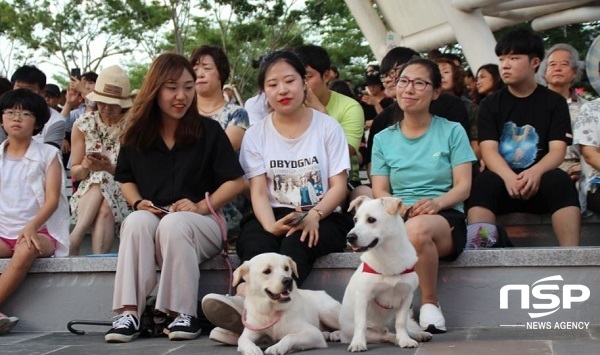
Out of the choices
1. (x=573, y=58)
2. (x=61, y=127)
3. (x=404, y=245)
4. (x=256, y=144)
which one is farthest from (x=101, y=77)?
(x=573, y=58)

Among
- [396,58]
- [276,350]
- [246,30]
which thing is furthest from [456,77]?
[246,30]

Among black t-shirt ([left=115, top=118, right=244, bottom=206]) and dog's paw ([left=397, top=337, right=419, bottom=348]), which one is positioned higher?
black t-shirt ([left=115, top=118, right=244, bottom=206])

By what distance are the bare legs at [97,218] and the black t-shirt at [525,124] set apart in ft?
9.51

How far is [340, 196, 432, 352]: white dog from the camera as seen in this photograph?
566cm

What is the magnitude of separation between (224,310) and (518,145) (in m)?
2.69

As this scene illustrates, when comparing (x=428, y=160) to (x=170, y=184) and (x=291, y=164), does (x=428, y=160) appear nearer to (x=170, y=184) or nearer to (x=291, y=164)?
(x=291, y=164)

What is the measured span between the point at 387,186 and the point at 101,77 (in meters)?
2.63

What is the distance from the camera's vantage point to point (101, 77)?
8.09m

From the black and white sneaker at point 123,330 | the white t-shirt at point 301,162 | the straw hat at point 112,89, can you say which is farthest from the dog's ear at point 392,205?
the straw hat at point 112,89

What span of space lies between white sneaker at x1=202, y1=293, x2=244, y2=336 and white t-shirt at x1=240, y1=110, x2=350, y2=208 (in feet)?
3.27

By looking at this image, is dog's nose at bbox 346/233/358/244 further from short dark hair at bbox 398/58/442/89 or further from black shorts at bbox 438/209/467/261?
short dark hair at bbox 398/58/442/89

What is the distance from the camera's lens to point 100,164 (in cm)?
765

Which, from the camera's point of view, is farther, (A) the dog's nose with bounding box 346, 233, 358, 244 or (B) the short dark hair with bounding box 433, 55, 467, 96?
(B) the short dark hair with bounding box 433, 55, 467, 96

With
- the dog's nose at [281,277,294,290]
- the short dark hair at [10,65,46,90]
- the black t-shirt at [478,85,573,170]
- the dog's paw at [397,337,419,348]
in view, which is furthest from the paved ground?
the short dark hair at [10,65,46,90]
